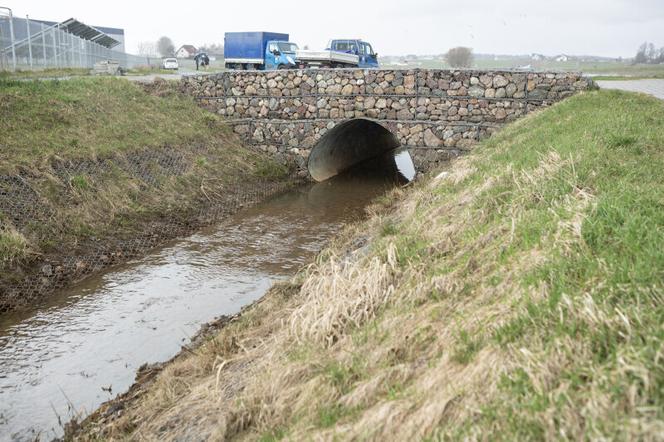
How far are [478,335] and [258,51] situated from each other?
105 feet

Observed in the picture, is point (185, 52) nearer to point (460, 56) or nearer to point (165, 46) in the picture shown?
point (165, 46)

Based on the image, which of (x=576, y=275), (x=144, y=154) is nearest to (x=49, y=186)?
(x=144, y=154)

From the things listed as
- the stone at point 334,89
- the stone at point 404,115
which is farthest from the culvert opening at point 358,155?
the stone at point 404,115

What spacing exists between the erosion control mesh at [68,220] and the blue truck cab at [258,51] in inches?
612

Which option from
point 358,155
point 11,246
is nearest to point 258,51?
point 358,155

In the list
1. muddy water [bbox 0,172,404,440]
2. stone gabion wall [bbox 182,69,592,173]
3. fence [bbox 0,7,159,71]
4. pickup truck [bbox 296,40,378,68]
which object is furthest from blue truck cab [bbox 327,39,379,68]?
muddy water [bbox 0,172,404,440]

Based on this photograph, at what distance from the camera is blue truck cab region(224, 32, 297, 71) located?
3188 centimetres

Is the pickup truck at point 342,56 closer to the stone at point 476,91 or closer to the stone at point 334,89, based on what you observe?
the stone at point 334,89

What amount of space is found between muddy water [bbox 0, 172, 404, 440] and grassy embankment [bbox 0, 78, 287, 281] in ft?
4.76

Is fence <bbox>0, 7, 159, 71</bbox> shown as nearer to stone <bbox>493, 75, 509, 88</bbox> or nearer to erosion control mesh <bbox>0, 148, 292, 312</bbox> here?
erosion control mesh <bbox>0, 148, 292, 312</bbox>

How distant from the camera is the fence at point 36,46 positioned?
2039 cm

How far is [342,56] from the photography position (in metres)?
27.4

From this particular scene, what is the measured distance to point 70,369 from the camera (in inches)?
309

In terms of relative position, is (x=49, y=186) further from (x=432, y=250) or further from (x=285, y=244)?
(x=432, y=250)
